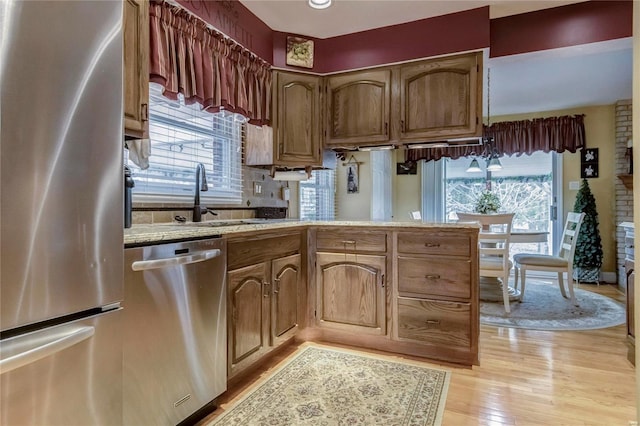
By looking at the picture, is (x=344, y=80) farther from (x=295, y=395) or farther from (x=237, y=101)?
(x=295, y=395)

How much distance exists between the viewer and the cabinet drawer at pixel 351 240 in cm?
256

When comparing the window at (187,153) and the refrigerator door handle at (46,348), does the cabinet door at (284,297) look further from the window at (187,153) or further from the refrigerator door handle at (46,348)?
the refrigerator door handle at (46,348)

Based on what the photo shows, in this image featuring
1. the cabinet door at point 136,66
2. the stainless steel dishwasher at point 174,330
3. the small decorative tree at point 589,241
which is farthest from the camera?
the small decorative tree at point 589,241

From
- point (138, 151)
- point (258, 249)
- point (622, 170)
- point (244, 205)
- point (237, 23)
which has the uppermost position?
point (237, 23)

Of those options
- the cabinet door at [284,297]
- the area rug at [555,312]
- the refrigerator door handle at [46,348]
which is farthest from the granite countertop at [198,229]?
the area rug at [555,312]

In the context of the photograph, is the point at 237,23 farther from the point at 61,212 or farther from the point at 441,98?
the point at 61,212

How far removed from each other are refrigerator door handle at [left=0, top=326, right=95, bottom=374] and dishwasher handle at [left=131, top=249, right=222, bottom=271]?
34cm

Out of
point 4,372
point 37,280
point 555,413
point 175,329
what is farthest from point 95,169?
point 555,413

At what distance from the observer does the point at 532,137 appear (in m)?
5.23

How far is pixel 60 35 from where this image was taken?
96cm

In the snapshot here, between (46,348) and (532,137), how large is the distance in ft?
19.3

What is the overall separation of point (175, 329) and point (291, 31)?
8.06ft

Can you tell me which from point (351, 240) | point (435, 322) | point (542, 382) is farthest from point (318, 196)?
point (542, 382)

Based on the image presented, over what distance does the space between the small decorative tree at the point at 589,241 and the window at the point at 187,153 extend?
4.61 metres
